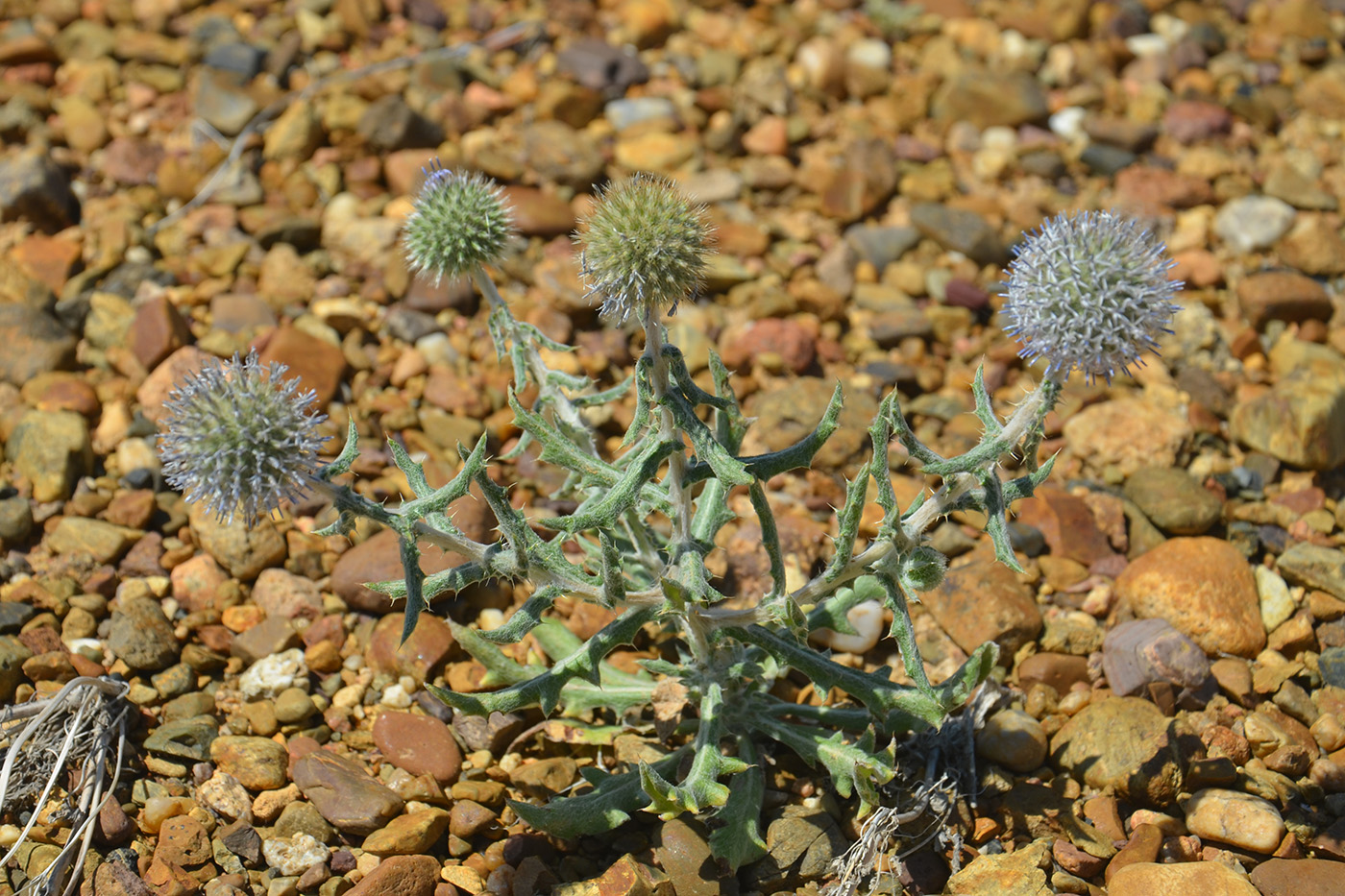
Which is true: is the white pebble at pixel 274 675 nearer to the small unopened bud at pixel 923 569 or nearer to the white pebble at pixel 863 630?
the white pebble at pixel 863 630

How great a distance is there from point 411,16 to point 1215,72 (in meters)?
7.11

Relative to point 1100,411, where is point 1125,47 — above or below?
above

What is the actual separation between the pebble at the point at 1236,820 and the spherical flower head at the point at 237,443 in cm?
386

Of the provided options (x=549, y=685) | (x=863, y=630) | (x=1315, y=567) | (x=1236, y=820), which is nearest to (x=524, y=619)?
(x=549, y=685)

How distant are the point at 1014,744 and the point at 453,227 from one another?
11.0 ft

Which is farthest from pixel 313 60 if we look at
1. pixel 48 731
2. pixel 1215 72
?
pixel 1215 72

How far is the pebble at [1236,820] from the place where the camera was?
442cm

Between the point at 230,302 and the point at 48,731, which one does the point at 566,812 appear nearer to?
the point at 48,731

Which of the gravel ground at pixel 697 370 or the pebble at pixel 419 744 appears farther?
the pebble at pixel 419 744

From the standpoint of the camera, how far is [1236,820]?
450cm

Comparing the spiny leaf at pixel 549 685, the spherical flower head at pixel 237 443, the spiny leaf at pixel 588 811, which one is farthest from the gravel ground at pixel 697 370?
the spherical flower head at pixel 237 443

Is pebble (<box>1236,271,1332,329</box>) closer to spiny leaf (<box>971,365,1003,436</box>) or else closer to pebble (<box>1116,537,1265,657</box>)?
pebble (<box>1116,537,1265,657</box>)

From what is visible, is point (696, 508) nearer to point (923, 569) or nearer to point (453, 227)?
point (923, 569)

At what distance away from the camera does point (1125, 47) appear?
973 centimetres
